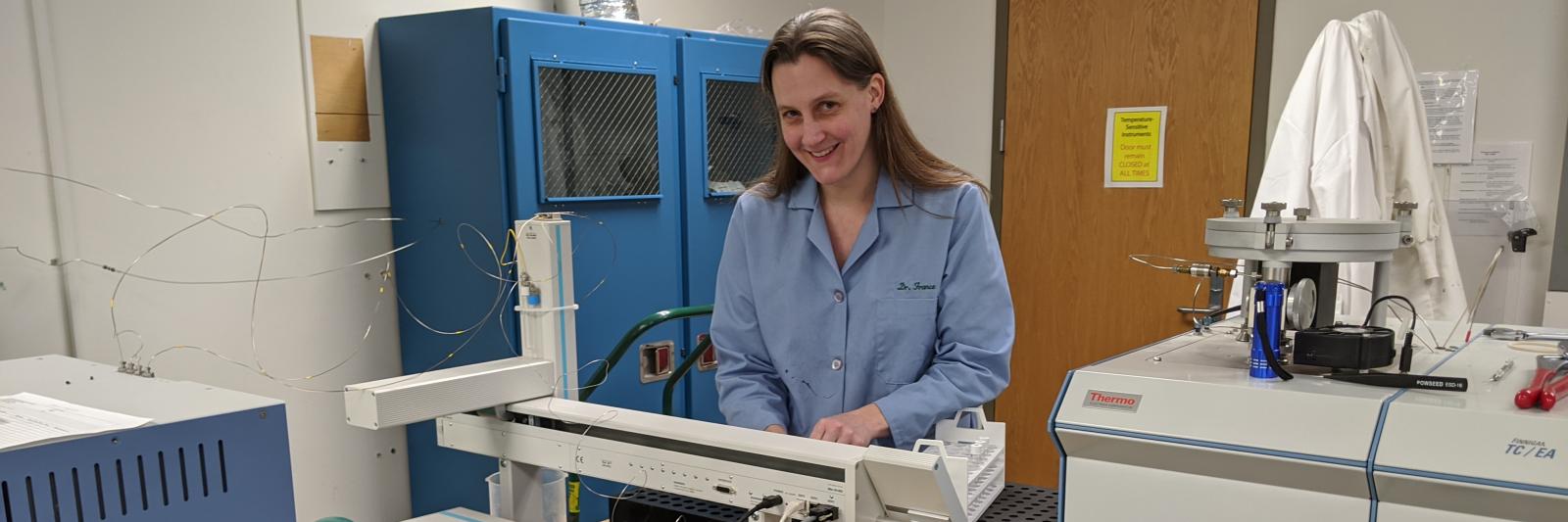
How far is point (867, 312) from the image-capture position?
5.04 feet

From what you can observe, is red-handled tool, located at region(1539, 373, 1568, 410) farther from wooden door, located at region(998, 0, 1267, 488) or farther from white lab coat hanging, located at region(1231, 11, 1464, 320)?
wooden door, located at region(998, 0, 1267, 488)

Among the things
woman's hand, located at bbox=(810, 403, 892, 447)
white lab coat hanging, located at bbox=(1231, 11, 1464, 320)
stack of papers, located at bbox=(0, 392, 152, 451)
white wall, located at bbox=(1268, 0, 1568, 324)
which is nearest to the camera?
stack of papers, located at bbox=(0, 392, 152, 451)

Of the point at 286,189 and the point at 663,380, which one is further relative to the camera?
the point at 663,380

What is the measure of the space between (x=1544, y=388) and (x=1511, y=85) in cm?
185

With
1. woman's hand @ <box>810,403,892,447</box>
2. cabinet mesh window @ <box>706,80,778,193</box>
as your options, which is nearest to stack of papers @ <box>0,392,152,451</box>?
woman's hand @ <box>810,403,892,447</box>

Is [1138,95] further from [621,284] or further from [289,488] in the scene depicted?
[289,488]

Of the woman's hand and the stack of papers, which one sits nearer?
the stack of papers

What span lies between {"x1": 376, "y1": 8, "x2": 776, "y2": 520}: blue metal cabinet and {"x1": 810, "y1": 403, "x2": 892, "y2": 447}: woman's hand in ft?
3.14

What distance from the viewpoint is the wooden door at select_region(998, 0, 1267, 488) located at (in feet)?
10.3

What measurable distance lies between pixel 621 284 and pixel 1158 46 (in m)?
1.91

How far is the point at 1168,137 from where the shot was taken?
10.6ft

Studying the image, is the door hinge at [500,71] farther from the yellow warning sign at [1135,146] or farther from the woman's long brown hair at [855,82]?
the yellow warning sign at [1135,146]

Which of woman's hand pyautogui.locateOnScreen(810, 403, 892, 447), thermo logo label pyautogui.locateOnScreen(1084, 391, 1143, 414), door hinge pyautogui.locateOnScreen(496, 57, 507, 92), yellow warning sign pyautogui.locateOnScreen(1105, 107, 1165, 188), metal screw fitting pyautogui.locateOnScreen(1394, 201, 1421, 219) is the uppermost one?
door hinge pyautogui.locateOnScreen(496, 57, 507, 92)

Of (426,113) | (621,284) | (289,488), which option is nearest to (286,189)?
(426,113)
